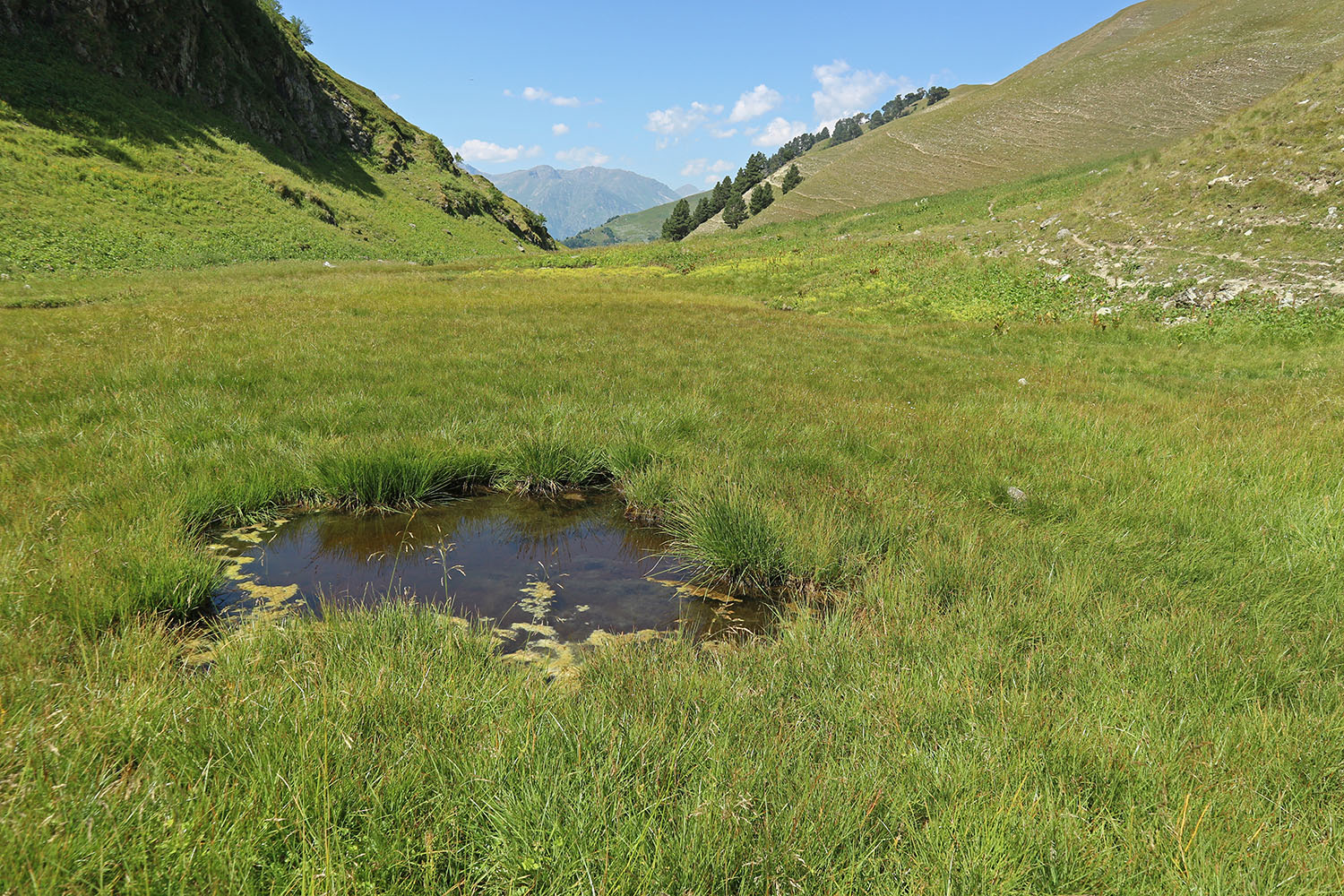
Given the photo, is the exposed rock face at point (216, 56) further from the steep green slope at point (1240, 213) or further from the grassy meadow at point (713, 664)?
the steep green slope at point (1240, 213)

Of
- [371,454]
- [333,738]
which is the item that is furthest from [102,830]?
[371,454]

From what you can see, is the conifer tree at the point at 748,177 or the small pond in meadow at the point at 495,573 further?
the conifer tree at the point at 748,177

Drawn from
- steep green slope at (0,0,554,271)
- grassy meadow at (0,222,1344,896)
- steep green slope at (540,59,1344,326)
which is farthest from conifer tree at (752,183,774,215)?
grassy meadow at (0,222,1344,896)

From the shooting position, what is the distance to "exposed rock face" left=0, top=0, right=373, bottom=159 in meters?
40.7

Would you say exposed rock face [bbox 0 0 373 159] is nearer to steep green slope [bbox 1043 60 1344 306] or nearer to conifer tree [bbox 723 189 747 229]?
conifer tree [bbox 723 189 747 229]

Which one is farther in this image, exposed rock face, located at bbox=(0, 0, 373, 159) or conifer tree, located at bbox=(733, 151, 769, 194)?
conifer tree, located at bbox=(733, 151, 769, 194)

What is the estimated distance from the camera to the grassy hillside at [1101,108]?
191 feet

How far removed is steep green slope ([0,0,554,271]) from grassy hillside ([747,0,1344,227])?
4444cm

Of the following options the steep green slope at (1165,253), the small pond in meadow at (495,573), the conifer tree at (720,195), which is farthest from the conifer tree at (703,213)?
the small pond in meadow at (495,573)

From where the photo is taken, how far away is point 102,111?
38.3 m

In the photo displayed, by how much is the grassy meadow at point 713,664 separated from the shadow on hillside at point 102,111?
41151 mm

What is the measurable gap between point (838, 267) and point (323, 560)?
28.5 m

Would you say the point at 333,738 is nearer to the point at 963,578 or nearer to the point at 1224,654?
the point at 963,578

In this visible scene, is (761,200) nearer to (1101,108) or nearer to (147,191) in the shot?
(1101,108)
